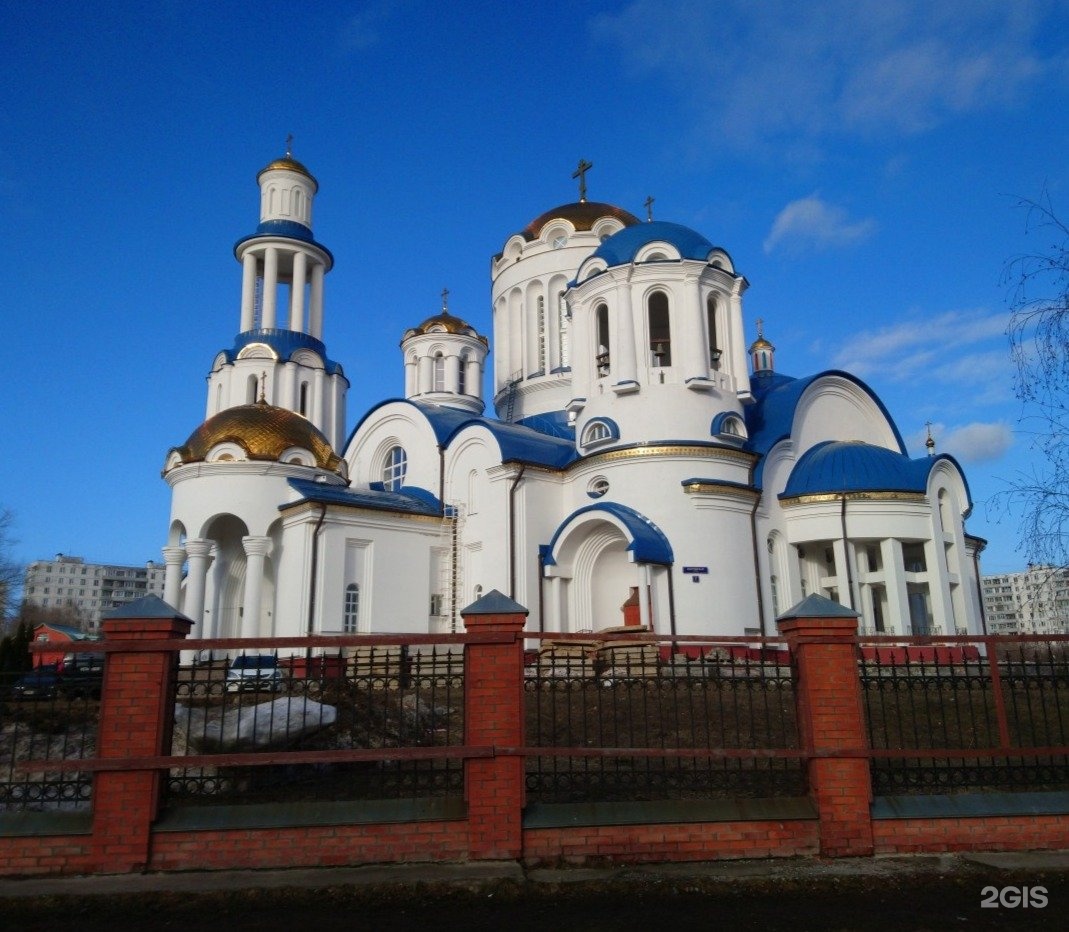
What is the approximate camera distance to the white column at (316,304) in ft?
90.5

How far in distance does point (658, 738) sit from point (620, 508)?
8027 millimetres

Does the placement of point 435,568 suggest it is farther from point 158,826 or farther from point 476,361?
point 158,826

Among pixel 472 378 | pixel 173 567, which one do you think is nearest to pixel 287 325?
pixel 472 378

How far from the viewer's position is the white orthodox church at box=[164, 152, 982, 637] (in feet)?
57.9

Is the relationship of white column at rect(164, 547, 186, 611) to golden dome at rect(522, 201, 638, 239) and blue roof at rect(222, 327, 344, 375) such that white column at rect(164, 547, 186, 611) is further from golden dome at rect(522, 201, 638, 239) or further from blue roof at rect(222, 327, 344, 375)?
golden dome at rect(522, 201, 638, 239)

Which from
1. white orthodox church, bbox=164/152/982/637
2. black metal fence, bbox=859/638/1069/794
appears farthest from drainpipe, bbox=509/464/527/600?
black metal fence, bbox=859/638/1069/794

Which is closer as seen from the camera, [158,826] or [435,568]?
[158,826]

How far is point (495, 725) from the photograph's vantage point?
6246mm

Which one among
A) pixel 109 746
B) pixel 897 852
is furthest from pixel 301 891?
pixel 897 852

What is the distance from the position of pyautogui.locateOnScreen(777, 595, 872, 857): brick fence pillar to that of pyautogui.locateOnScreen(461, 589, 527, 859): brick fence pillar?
79.8 inches

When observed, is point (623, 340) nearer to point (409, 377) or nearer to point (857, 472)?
point (857, 472)

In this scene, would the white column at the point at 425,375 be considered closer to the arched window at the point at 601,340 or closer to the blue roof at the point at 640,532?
the arched window at the point at 601,340

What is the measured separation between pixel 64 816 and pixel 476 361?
21284mm

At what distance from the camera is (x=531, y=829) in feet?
20.3
